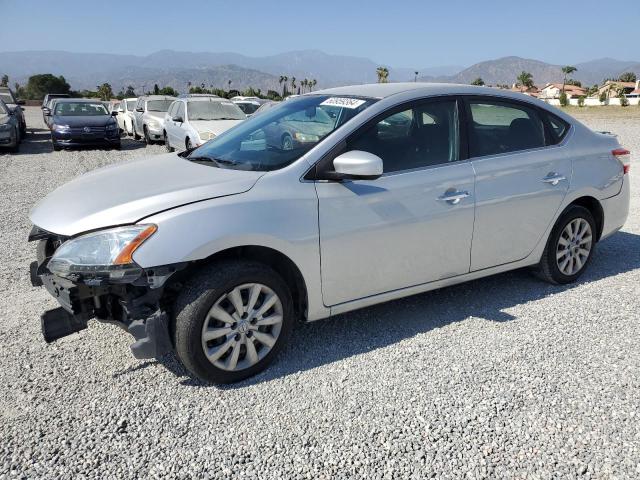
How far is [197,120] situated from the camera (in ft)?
42.7

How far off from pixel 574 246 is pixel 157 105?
54.5ft

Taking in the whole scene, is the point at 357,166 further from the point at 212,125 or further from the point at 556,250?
the point at 212,125

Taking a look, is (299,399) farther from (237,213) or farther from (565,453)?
(565,453)

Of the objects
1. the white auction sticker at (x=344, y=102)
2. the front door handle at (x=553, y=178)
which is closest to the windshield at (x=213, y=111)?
the white auction sticker at (x=344, y=102)

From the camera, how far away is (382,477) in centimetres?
245

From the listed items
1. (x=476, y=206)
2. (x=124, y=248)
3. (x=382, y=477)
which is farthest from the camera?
(x=476, y=206)

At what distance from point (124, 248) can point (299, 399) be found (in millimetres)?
1298

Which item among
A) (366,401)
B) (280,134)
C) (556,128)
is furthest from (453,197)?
(366,401)

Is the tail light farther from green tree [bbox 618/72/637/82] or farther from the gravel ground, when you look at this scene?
green tree [bbox 618/72/637/82]

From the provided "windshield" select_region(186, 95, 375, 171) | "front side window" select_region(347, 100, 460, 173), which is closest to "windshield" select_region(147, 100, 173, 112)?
"windshield" select_region(186, 95, 375, 171)

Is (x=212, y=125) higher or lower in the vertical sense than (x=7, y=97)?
lower

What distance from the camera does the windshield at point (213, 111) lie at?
13334mm

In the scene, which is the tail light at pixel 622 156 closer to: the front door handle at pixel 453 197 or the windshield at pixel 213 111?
the front door handle at pixel 453 197

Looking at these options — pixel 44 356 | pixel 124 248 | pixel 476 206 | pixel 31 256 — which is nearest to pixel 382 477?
pixel 124 248
